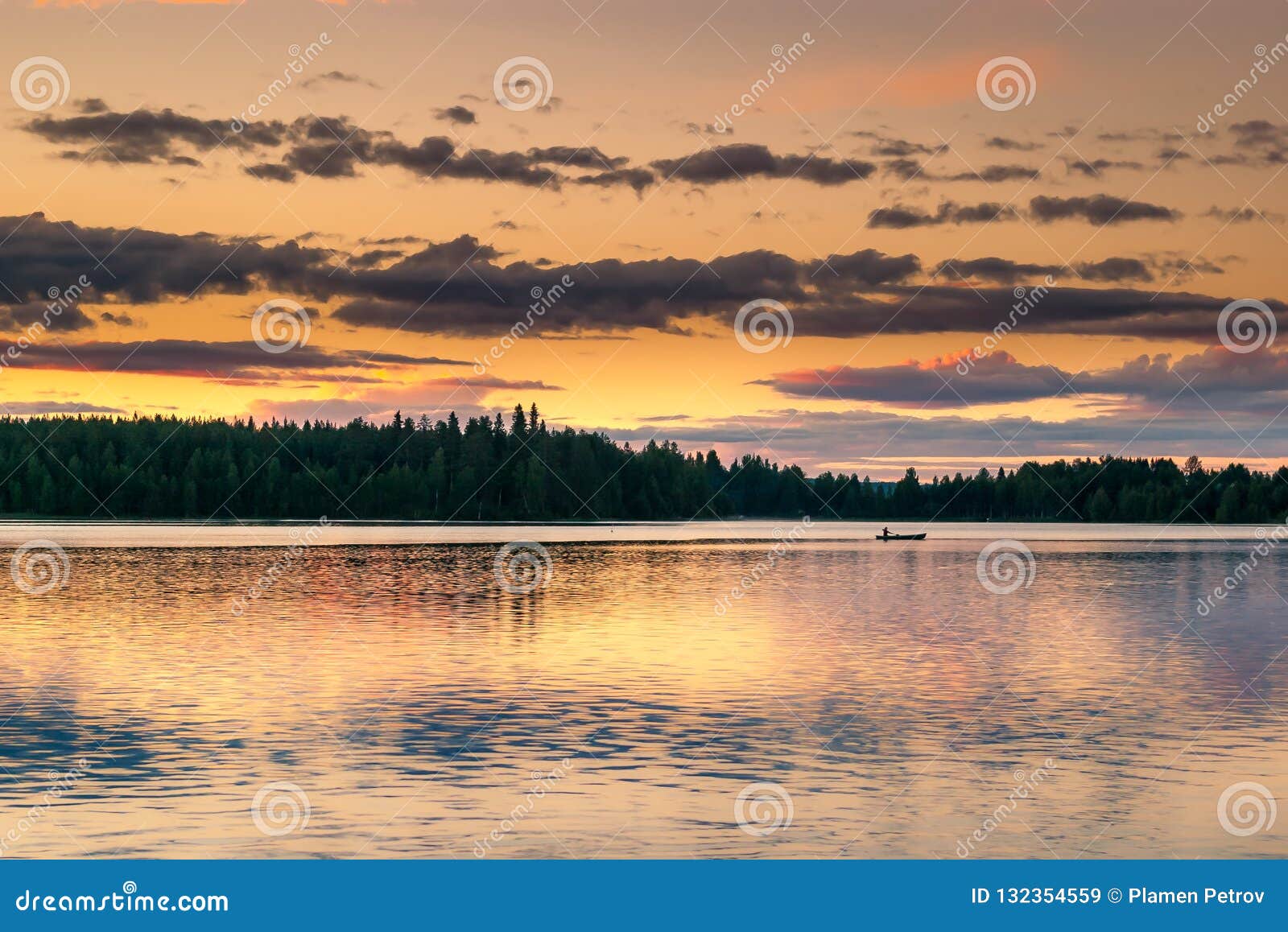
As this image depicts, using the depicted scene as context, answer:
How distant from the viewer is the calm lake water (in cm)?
2367

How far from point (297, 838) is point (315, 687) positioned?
1760 centimetres

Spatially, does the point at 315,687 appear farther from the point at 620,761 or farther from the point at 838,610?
the point at 838,610

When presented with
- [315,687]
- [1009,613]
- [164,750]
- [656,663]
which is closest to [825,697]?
[656,663]

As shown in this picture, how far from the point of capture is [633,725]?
34156 millimetres

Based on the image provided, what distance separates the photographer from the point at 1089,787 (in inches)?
1085

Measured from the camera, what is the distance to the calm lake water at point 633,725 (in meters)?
23.7

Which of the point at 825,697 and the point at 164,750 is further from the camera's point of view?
the point at 825,697

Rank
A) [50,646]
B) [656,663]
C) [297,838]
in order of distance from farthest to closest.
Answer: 1. [50,646]
2. [656,663]
3. [297,838]

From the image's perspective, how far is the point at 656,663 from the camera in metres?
46.5

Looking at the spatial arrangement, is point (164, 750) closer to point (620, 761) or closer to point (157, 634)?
point (620, 761)
